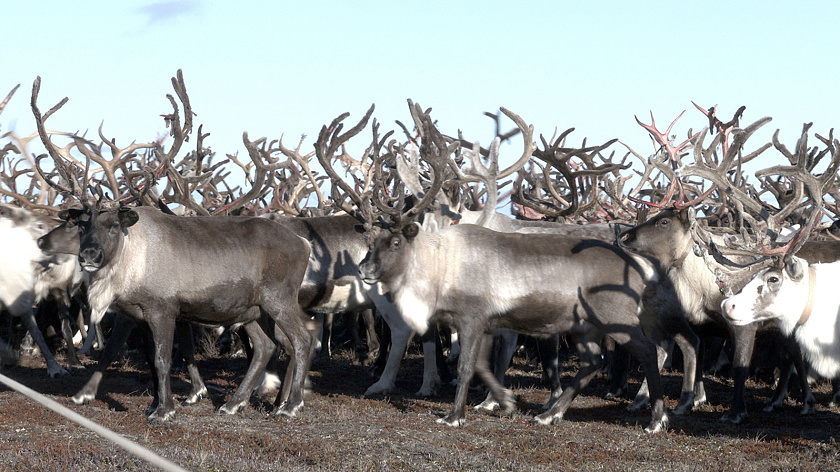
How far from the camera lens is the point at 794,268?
20.6ft

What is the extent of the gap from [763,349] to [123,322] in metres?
6.51

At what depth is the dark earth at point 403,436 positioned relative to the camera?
18.2ft

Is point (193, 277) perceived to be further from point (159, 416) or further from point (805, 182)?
point (805, 182)

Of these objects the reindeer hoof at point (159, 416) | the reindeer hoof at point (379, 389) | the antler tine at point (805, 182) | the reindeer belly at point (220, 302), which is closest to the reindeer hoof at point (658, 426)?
the antler tine at point (805, 182)

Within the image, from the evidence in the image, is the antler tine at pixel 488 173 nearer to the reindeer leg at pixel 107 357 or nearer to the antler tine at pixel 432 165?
the antler tine at pixel 432 165

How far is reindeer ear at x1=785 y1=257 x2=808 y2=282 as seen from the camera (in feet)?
20.6

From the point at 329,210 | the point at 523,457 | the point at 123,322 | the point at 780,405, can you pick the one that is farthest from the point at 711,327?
the point at 329,210

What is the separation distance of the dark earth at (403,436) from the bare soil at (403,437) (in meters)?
0.01

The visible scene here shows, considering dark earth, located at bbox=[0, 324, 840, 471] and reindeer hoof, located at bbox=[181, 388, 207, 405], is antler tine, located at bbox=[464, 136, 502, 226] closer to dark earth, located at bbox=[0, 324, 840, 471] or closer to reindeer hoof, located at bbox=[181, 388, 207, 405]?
dark earth, located at bbox=[0, 324, 840, 471]

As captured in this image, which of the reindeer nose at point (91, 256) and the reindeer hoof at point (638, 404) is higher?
the reindeer nose at point (91, 256)

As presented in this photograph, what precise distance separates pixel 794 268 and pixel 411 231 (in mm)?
2843

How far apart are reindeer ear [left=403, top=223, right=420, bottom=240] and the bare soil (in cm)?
145

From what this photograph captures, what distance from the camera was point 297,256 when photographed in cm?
746

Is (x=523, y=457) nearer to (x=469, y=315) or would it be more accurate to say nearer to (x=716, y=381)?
(x=469, y=315)
